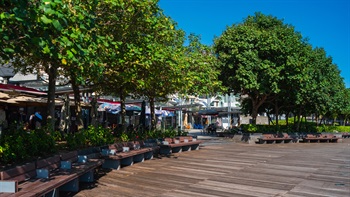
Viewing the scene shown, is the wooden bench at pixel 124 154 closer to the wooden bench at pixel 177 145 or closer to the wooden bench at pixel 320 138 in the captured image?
the wooden bench at pixel 177 145

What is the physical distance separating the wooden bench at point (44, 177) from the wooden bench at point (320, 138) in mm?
21524

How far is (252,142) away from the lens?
24.2 meters

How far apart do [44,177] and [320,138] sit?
2473 centimetres

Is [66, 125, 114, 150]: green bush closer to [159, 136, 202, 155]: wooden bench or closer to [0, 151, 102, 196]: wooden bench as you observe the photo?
[0, 151, 102, 196]: wooden bench

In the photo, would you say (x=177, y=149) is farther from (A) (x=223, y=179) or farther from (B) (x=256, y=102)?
(B) (x=256, y=102)

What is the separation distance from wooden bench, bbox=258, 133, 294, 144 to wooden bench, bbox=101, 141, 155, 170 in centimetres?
1235

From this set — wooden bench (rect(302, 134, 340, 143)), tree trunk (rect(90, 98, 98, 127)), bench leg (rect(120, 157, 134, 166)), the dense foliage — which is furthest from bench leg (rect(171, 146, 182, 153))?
wooden bench (rect(302, 134, 340, 143))

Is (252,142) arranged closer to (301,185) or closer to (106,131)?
(106,131)

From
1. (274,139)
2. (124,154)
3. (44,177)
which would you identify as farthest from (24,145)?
(274,139)

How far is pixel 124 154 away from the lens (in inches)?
441

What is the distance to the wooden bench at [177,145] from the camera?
15422 mm

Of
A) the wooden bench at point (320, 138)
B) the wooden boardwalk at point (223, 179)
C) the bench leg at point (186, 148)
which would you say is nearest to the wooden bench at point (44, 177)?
the wooden boardwalk at point (223, 179)

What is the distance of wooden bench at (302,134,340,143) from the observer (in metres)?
27.1

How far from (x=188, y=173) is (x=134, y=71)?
129 inches
